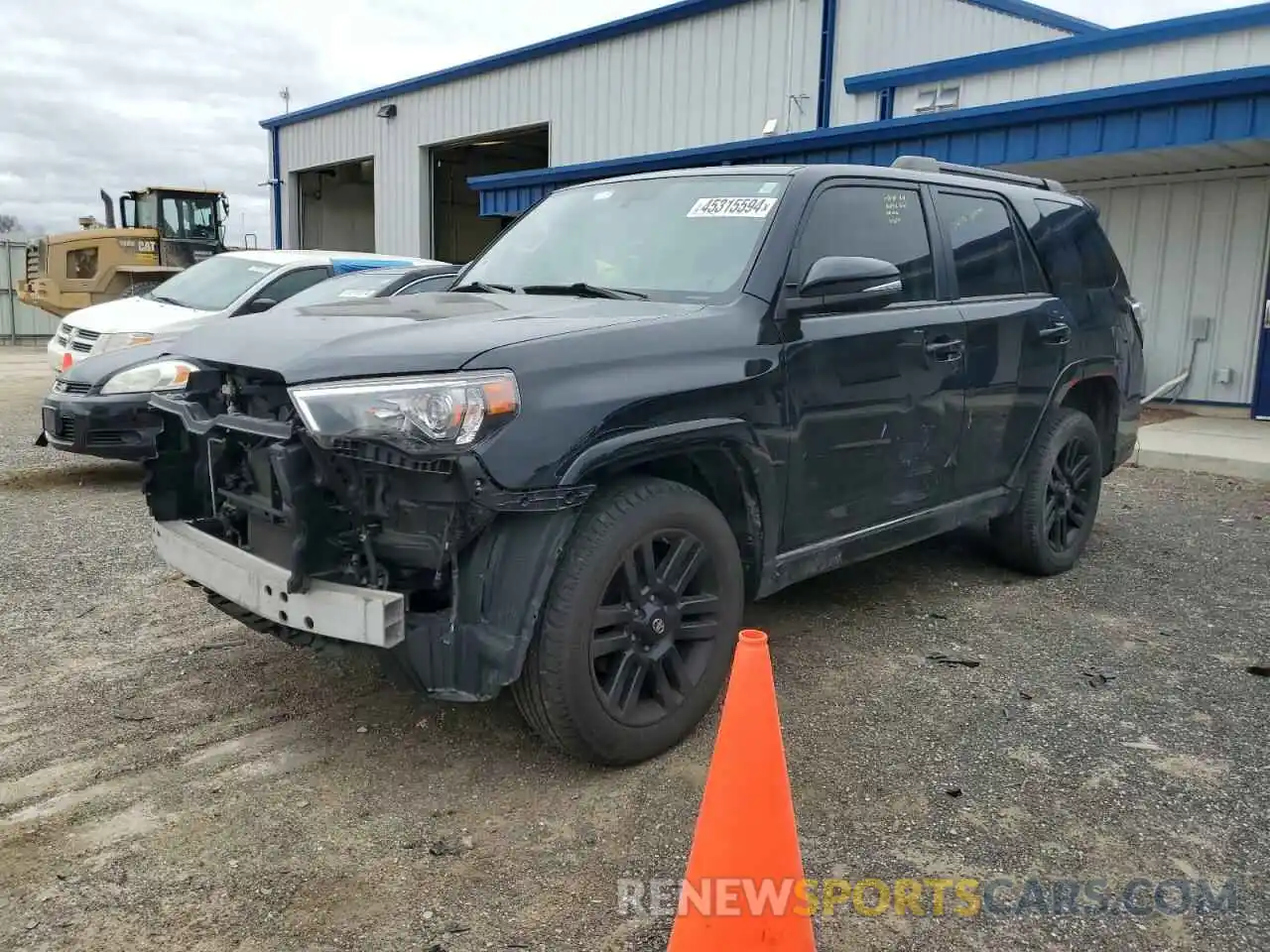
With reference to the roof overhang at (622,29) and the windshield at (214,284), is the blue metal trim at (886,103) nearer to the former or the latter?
the roof overhang at (622,29)

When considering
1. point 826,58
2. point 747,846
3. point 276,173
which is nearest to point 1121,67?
point 826,58

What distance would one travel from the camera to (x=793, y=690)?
153 inches

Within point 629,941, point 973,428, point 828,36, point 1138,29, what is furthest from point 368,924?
point 828,36

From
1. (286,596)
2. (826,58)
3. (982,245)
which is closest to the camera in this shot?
(286,596)

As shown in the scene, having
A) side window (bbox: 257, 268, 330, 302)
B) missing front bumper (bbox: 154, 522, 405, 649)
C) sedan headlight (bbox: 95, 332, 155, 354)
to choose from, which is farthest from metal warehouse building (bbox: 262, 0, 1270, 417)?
missing front bumper (bbox: 154, 522, 405, 649)

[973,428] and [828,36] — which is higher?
[828,36]

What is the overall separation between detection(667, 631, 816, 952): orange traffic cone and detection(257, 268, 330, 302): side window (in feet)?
24.7

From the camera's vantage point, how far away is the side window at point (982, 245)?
15.1 ft

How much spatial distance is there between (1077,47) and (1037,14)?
6407 millimetres

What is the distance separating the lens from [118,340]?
8.48m

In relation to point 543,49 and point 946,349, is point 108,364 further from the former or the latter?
point 543,49

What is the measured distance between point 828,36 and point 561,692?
42.3 ft

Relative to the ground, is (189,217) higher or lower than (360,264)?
higher

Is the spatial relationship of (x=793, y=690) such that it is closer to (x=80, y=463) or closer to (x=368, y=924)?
(x=368, y=924)
